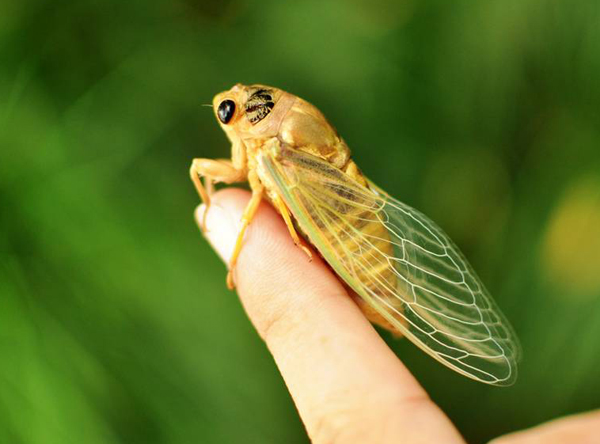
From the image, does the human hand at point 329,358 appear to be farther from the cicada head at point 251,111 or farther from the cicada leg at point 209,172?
the cicada head at point 251,111

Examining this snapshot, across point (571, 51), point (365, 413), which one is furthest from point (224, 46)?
point (365, 413)

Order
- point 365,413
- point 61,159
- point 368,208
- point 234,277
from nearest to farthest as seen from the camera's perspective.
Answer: point 365,413, point 234,277, point 368,208, point 61,159

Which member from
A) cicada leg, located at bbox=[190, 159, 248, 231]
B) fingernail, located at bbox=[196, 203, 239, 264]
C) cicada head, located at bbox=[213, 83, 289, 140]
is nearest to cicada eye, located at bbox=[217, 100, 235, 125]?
cicada head, located at bbox=[213, 83, 289, 140]

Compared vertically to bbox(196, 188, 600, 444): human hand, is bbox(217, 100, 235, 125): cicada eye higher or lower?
higher

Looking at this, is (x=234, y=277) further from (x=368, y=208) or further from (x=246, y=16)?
(x=246, y=16)

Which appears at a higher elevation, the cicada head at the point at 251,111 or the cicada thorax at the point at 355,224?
the cicada head at the point at 251,111

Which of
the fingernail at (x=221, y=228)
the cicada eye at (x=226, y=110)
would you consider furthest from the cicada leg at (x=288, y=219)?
the cicada eye at (x=226, y=110)

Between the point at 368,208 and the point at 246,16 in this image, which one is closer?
the point at 368,208

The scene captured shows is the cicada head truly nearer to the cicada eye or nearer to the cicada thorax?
the cicada eye
